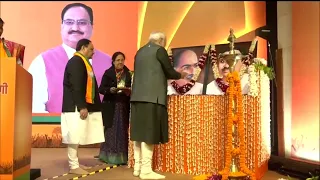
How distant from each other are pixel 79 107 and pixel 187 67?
58.9 inches

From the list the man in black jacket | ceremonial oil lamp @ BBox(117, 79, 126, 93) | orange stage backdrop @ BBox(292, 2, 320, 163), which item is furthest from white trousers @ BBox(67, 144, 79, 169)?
orange stage backdrop @ BBox(292, 2, 320, 163)

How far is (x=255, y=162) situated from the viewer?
4184 mm

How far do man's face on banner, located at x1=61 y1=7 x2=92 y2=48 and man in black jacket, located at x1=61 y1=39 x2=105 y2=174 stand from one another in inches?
129

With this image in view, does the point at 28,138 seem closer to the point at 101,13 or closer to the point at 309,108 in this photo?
the point at 309,108

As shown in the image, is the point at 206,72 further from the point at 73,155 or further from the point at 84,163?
the point at 84,163

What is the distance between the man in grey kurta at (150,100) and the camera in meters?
4.03

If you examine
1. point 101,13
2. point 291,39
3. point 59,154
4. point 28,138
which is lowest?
point 59,154

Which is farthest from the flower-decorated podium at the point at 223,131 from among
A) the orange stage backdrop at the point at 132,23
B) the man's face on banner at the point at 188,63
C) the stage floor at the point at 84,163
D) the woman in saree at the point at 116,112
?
the orange stage backdrop at the point at 132,23

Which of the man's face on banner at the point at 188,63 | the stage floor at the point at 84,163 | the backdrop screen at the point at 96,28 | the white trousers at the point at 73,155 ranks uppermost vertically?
the backdrop screen at the point at 96,28

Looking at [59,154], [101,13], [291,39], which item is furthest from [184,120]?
[101,13]

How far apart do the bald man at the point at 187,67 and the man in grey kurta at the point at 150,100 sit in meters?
0.67

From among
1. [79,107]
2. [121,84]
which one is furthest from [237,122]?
[121,84]

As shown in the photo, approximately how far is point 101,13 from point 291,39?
3805mm

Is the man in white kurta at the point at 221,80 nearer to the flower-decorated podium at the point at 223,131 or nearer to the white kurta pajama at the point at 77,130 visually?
the flower-decorated podium at the point at 223,131
